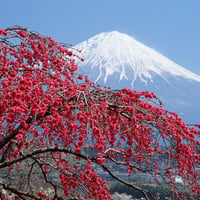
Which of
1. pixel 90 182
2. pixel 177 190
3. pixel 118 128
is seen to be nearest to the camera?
pixel 177 190

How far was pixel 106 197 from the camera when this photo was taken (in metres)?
5.80

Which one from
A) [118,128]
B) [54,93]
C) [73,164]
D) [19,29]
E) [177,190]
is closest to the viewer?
[54,93]

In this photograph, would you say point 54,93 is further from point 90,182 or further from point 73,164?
point 73,164

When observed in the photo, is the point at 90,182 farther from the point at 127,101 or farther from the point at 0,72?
the point at 0,72

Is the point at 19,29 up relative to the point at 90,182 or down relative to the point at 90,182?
up

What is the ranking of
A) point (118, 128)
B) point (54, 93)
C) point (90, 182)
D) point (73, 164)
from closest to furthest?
point (54, 93), point (118, 128), point (90, 182), point (73, 164)

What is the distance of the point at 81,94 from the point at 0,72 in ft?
4.35

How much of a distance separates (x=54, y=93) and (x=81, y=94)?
15.7 inches

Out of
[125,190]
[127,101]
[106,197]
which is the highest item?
[125,190]

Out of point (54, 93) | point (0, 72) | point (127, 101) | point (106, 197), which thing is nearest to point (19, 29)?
point (0, 72)

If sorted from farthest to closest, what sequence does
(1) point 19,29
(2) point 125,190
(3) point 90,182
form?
(2) point 125,190 < (1) point 19,29 < (3) point 90,182

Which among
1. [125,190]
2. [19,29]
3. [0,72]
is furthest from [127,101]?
[125,190]

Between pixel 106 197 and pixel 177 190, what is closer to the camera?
pixel 177 190

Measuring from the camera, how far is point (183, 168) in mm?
4648
